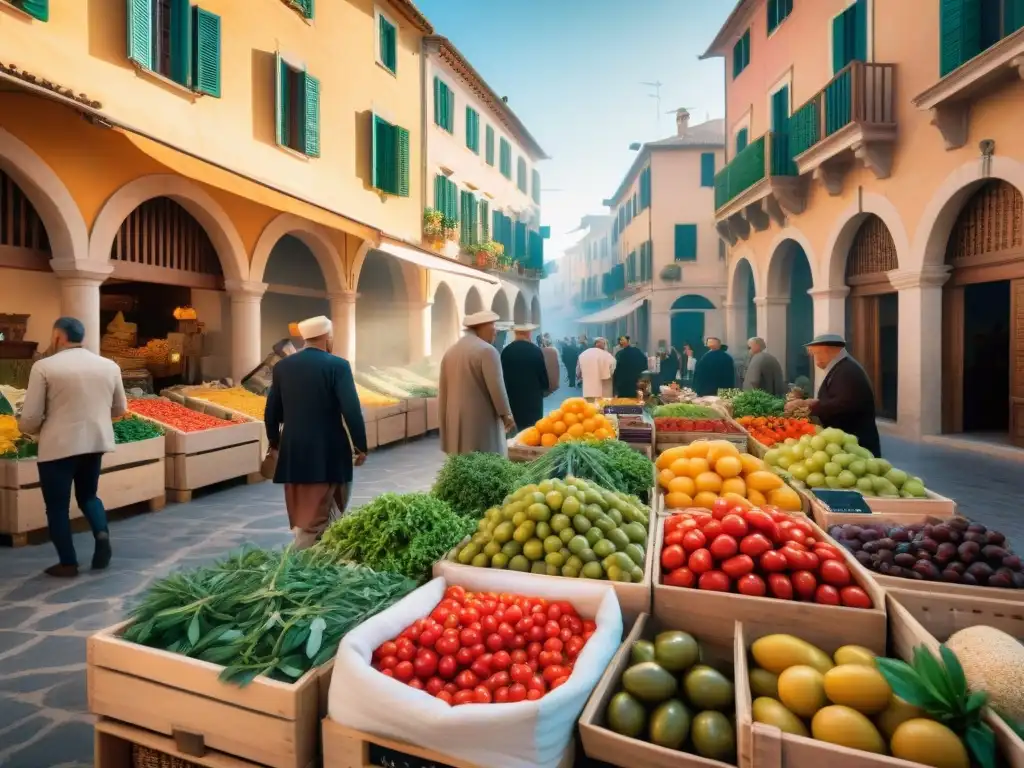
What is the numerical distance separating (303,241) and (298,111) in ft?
7.90

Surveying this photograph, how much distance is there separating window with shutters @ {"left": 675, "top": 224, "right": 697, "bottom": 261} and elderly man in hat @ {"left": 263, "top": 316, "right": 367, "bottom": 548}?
25350 mm

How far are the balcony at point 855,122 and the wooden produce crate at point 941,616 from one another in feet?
34.3

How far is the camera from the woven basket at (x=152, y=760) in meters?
2.29

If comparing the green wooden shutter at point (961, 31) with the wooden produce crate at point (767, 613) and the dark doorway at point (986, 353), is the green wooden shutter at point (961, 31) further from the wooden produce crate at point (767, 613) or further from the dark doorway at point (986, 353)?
the wooden produce crate at point (767, 613)

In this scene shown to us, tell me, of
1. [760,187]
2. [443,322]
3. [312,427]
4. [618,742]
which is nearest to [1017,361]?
[760,187]

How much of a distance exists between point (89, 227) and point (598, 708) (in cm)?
780

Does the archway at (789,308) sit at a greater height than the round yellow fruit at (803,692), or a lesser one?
greater

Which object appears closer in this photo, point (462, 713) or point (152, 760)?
point (462, 713)

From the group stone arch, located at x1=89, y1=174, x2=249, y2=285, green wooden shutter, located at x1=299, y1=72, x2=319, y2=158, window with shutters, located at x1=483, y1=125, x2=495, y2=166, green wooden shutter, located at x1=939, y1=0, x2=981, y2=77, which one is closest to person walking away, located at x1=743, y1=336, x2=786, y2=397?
green wooden shutter, located at x1=939, y1=0, x2=981, y2=77

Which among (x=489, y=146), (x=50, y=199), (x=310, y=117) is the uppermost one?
(x=489, y=146)

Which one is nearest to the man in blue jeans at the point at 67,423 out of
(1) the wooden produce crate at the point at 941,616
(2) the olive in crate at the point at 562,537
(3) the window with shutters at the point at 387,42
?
(2) the olive in crate at the point at 562,537

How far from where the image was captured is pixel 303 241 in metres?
12.7

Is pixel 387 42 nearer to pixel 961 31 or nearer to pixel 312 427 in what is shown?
pixel 961 31

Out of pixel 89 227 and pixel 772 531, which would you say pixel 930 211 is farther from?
pixel 89 227
